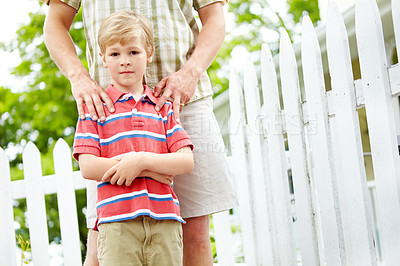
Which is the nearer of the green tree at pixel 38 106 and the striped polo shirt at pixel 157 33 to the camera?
the striped polo shirt at pixel 157 33

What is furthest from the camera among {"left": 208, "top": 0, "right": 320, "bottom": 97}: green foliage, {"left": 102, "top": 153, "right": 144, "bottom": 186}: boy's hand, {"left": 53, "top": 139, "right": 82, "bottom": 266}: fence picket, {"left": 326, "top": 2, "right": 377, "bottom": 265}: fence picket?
{"left": 208, "top": 0, "right": 320, "bottom": 97}: green foliage

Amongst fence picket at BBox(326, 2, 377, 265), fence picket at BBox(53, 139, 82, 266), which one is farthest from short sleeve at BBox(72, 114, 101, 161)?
fence picket at BBox(53, 139, 82, 266)

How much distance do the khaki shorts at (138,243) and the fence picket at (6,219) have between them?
2.18 m

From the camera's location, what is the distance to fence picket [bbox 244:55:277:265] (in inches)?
124

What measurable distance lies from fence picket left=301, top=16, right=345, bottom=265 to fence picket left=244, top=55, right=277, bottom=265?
→ 1.79ft

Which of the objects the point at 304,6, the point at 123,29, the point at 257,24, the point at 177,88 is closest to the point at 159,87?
the point at 177,88

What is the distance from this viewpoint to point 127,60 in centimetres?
187

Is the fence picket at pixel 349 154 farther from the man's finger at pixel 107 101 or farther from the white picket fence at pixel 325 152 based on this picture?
the man's finger at pixel 107 101

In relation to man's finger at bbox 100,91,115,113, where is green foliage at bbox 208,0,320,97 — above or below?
above

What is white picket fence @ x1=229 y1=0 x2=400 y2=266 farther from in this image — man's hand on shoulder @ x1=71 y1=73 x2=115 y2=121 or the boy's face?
man's hand on shoulder @ x1=71 y1=73 x2=115 y2=121

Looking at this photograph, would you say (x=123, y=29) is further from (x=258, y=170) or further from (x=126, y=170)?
(x=258, y=170)

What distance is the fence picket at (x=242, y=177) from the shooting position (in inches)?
133

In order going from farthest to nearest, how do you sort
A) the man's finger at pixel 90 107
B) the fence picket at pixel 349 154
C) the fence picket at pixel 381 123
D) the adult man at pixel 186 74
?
the fence picket at pixel 349 154, the fence picket at pixel 381 123, the adult man at pixel 186 74, the man's finger at pixel 90 107

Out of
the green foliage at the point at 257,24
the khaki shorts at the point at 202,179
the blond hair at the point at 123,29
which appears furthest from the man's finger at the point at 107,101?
the green foliage at the point at 257,24
